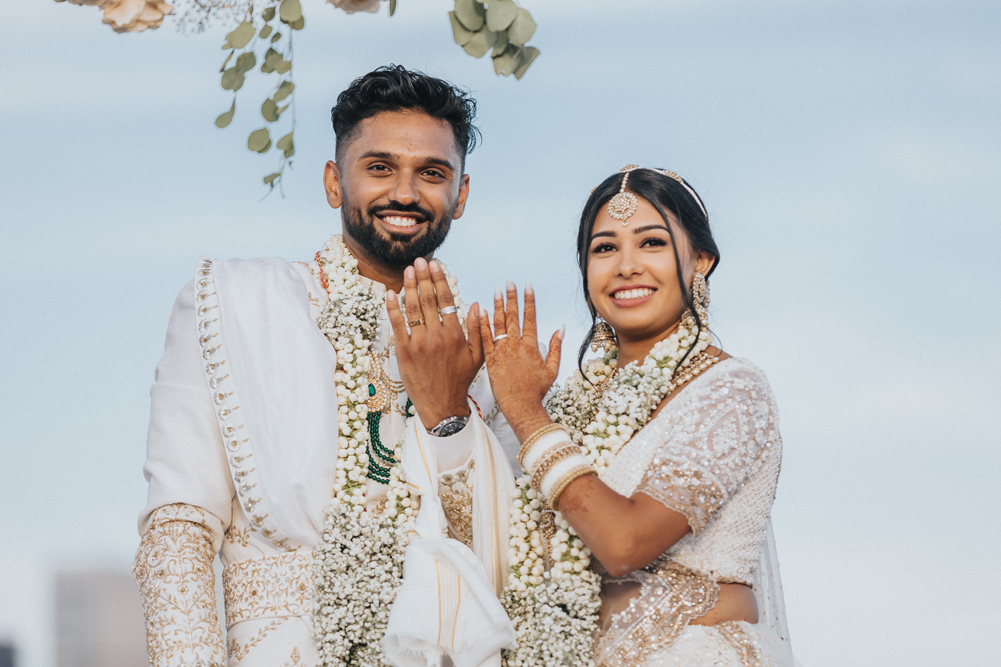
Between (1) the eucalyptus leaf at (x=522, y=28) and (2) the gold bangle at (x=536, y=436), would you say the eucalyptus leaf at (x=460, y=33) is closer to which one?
(1) the eucalyptus leaf at (x=522, y=28)

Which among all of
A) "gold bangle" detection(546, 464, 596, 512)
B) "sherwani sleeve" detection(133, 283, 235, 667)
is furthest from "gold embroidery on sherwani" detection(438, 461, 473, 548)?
"sherwani sleeve" detection(133, 283, 235, 667)

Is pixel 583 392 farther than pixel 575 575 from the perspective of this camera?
Yes

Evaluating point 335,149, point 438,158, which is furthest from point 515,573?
point 335,149

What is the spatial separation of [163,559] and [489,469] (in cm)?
111

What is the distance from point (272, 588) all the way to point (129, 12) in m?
2.05

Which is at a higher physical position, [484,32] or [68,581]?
[484,32]

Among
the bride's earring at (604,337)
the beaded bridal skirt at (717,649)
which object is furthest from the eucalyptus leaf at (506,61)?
the beaded bridal skirt at (717,649)

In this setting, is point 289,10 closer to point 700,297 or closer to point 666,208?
point 666,208

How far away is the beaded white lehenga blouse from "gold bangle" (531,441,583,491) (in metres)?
0.24

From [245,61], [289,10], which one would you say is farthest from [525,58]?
[245,61]

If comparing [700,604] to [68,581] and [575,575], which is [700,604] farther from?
[68,581]

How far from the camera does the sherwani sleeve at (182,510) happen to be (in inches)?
137

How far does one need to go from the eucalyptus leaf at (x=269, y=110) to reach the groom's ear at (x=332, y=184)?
134cm

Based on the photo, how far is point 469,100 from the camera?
16.0 ft
